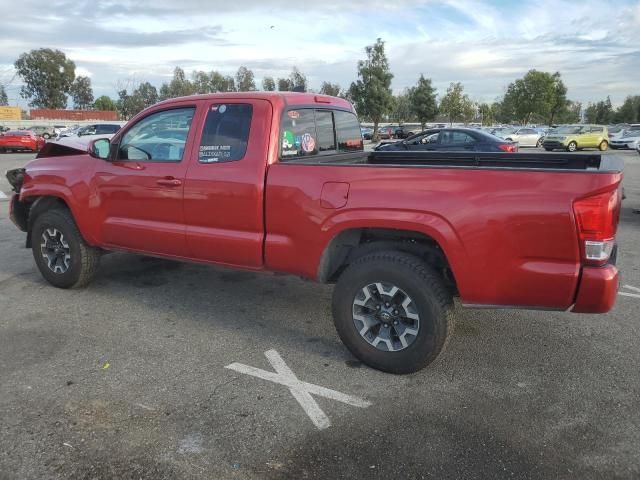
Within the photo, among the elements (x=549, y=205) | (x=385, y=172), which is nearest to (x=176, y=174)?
(x=385, y=172)

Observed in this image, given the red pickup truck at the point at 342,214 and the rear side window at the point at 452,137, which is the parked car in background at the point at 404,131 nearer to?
the rear side window at the point at 452,137

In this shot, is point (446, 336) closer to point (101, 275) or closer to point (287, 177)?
point (287, 177)

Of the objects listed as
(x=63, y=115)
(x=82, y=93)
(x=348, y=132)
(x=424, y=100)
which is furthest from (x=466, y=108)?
(x=348, y=132)

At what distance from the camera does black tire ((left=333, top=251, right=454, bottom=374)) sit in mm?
3393

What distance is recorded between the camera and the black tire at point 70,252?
512 cm

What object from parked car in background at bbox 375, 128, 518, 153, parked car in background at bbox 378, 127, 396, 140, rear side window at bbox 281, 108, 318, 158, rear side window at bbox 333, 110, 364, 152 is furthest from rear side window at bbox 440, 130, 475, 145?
parked car in background at bbox 378, 127, 396, 140

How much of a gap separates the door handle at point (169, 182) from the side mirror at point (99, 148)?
808 mm

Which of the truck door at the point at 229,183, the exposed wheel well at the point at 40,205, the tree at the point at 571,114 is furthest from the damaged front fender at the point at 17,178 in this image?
the tree at the point at 571,114

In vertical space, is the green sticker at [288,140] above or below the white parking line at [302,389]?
above

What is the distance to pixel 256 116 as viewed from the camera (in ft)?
13.3

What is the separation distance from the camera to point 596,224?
9.56ft

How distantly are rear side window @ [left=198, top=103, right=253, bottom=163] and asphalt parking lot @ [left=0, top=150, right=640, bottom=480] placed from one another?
146 cm

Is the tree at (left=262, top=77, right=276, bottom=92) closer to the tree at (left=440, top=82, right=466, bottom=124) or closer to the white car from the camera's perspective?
the tree at (left=440, top=82, right=466, bottom=124)

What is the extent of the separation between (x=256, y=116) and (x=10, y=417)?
2.59 metres
